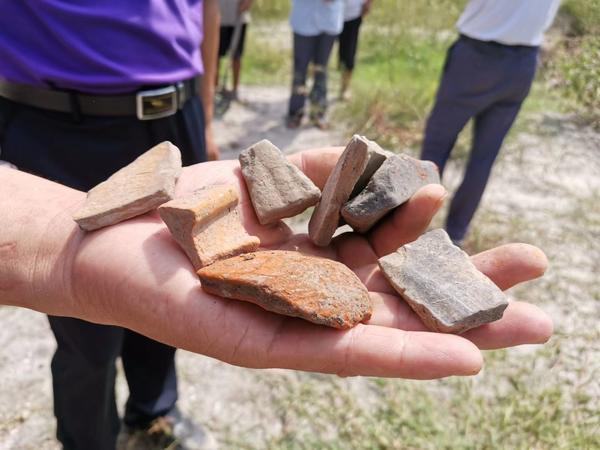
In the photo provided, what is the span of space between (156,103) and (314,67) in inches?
150

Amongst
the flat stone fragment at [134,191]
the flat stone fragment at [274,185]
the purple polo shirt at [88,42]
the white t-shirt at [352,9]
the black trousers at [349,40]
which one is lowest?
the black trousers at [349,40]

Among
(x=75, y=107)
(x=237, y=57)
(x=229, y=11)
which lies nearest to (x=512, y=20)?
(x=75, y=107)

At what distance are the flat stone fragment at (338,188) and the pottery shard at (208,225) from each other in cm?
25

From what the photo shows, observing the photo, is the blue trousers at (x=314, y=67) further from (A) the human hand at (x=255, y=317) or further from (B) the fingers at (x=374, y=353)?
(B) the fingers at (x=374, y=353)

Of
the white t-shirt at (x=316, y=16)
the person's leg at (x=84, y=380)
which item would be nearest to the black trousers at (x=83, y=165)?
the person's leg at (x=84, y=380)

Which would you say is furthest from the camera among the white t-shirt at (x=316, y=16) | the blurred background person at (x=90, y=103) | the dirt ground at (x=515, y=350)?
the white t-shirt at (x=316, y=16)

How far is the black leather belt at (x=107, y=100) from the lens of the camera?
5.50ft

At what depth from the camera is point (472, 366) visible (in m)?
1.11

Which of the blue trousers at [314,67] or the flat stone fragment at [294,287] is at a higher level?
the flat stone fragment at [294,287]

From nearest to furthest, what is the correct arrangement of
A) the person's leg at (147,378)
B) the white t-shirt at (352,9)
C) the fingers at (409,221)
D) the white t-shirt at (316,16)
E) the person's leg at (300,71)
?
the fingers at (409,221)
the person's leg at (147,378)
the white t-shirt at (316,16)
the person's leg at (300,71)
the white t-shirt at (352,9)

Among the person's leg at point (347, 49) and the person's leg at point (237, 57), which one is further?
the person's leg at point (237, 57)

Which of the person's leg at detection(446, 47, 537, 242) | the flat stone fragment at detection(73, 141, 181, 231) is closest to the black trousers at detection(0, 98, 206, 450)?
the flat stone fragment at detection(73, 141, 181, 231)

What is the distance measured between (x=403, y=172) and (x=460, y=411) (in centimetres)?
123

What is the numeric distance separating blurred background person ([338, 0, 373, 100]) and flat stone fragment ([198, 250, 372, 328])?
191 inches
